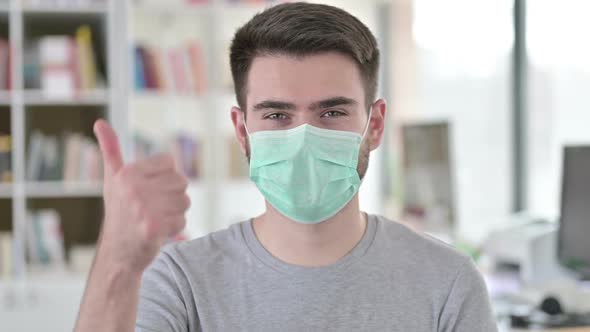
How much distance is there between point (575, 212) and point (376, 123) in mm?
1596

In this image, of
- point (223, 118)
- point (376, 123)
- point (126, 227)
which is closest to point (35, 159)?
point (223, 118)

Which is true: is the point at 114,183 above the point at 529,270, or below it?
above

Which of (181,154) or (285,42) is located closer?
(285,42)

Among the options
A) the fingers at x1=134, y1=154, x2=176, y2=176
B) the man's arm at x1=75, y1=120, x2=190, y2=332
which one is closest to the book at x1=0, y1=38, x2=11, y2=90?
the man's arm at x1=75, y1=120, x2=190, y2=332

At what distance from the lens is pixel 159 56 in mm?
4820

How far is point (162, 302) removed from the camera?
5.68 feet

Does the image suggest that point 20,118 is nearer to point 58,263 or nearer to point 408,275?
point 58,263

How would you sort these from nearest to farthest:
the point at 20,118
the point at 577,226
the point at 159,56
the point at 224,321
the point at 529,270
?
the point at 224,321 → the point at 577,226 → the point at 529,270 → the point at 20,118 → the point at 159,56

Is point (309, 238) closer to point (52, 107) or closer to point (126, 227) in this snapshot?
point (126, 227)

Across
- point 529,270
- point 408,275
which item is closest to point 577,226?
point 529,270

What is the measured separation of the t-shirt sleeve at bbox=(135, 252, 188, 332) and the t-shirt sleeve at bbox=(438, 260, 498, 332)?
507mm

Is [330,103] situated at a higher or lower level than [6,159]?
higher

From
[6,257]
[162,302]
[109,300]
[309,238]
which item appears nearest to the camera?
[109,300]

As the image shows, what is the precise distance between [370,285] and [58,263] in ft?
9.45
